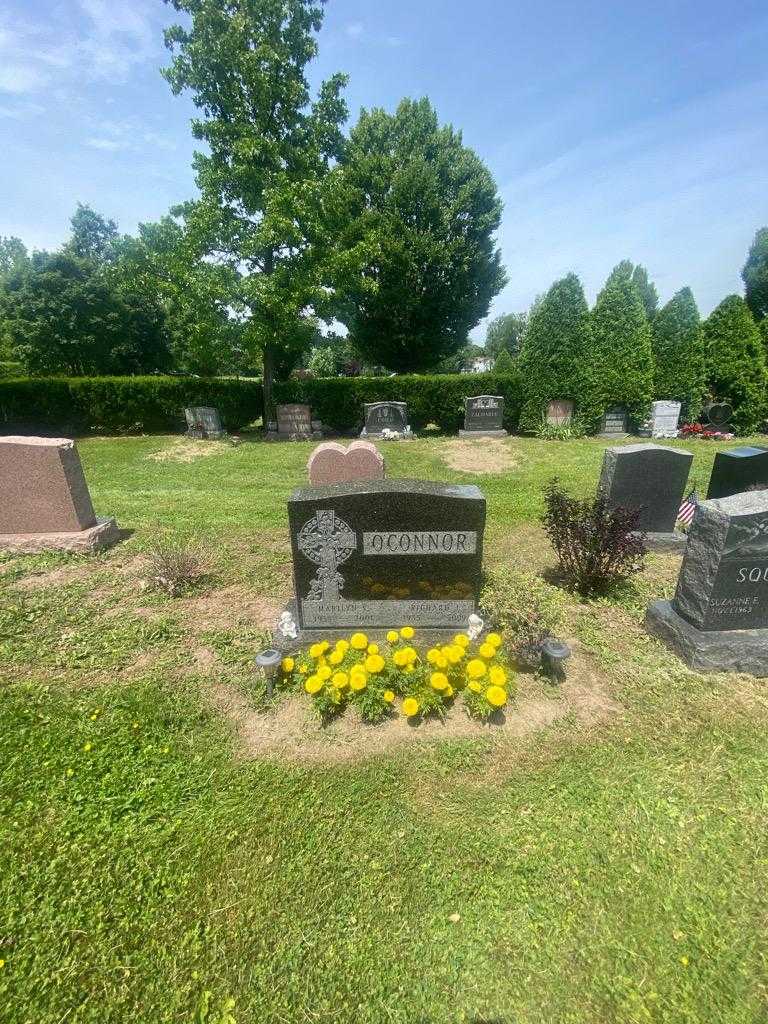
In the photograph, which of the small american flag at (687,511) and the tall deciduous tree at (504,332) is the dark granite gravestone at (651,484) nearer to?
the small american flag at (687,511)

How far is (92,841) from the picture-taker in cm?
255

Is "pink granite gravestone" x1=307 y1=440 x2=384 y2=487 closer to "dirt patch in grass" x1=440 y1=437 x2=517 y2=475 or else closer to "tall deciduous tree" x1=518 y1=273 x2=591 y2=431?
"dirt patch in grass" x1=440 y1=437 x2=517 y2=475

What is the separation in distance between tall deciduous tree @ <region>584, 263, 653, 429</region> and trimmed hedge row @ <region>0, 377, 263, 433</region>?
521 inches

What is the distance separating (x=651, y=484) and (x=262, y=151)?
1540 cm

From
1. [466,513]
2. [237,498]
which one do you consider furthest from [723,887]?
[237,498]

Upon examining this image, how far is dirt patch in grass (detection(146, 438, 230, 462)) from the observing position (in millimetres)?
12812

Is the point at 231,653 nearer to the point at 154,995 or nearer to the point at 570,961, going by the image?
the point at 154,995

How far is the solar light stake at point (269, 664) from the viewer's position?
140 inches

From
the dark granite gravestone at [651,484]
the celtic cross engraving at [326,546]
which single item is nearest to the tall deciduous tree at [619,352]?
the dark granite gravestone at [651,484]

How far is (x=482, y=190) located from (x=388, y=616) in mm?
23025

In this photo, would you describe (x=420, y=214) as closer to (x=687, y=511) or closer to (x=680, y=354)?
(x=680, y=354)

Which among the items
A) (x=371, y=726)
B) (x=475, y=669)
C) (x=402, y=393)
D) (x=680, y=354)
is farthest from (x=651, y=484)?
(x=680, y=354)

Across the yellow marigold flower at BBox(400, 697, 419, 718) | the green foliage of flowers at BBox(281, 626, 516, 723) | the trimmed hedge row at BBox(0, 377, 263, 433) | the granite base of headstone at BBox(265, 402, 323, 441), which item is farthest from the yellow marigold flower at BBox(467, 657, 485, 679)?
the trimmed hedge row at BBox(0, 377, 263, 433)

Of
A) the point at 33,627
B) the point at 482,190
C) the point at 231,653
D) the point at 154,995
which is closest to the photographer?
the point at 154,995
